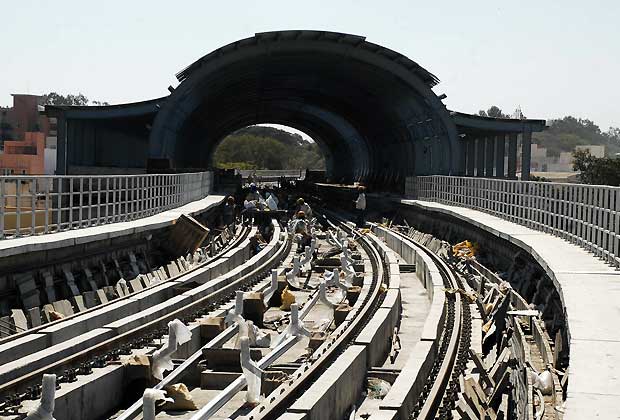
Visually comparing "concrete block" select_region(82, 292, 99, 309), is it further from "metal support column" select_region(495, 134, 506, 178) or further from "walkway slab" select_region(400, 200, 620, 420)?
"metal support column" select_region(495, 134, 506, 178)

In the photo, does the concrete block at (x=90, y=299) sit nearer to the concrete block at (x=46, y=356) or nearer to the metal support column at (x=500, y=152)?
the concrete block at (x=46, y=356)

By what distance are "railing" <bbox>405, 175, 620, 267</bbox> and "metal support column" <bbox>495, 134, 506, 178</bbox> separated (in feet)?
73.1

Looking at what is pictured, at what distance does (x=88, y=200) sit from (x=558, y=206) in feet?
31.3

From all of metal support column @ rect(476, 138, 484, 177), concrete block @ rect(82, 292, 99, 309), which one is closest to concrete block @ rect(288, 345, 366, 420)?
concrete block @ rect(82, 292, 99, 309)

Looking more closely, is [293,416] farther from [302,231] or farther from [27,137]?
[27,137]

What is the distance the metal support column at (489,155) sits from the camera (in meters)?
57.7

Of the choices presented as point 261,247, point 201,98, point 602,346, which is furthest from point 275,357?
point 201,98

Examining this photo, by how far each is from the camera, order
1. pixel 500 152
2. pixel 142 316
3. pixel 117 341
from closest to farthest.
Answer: pixel 117 341 → pixel 142 316 → pixel 500 152

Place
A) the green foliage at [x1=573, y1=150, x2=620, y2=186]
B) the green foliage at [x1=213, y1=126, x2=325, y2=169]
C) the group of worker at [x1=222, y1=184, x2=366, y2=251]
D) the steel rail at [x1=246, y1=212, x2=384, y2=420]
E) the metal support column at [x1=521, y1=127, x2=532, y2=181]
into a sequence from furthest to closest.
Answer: the green foliage at [x1=213, y1=126, x2=325, y2=169] < the green foliage at [x1=573, y1=150, x2=620, y2=186] < the metal support column at [x1=521, y1=127, x2=532, y2=181] < the group of worker at [x1=222, y1=184, x2=366, y2=251] < the steel rail at [x1=246, y1=212, x2=384, y2=420]

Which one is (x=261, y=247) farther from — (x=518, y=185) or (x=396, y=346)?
(x=396, y=346)

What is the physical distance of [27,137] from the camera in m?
102

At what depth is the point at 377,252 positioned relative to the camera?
26.1 meters

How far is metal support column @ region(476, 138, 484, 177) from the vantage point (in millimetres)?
61075

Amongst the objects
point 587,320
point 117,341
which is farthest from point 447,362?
point 117,341
